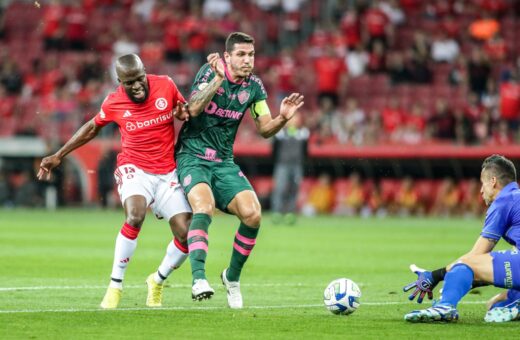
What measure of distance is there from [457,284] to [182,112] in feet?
9.95

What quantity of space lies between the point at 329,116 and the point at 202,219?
63.9 ft

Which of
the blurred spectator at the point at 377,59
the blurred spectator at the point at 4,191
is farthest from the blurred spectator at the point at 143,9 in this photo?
the blurred spectator at the point at 377,59

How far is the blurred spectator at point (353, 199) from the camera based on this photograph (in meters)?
28.2

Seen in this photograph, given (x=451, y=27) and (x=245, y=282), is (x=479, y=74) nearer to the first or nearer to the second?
(x=451, y=27)

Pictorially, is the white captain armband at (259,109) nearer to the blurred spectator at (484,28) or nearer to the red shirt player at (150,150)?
the red shirt player at (150,150)

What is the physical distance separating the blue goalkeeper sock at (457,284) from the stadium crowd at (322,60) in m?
18.1

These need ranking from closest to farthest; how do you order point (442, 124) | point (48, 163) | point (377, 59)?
point (48, 163), point (442, 124), point (377, 59)

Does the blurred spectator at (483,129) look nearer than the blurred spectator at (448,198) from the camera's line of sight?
Yes

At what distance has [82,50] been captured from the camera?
34562 millimetres

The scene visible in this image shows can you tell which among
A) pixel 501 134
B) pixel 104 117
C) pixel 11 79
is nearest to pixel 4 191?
pixel 11 79

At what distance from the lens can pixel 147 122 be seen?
1005 centimetres

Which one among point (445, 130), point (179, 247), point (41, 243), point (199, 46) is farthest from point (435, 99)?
point (179, 247)

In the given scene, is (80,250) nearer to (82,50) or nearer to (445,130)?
(445,130)

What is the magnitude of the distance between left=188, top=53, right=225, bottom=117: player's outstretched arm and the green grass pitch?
1.72 m
